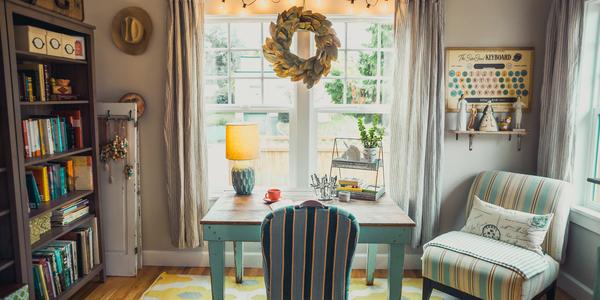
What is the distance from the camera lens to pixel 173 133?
3223mm

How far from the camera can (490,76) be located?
3205mm

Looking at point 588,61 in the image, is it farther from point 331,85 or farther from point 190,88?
point 190,88

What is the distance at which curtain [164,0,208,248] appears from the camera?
311 cm

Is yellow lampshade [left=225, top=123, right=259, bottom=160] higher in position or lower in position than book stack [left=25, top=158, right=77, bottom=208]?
higher

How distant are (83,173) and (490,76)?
308cm

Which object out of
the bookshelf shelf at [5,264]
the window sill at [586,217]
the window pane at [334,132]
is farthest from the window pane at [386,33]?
the bookshelf shelf at [5,264]

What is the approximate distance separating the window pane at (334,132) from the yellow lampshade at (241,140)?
72 cm

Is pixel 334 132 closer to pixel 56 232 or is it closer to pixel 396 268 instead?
pixel 396 268

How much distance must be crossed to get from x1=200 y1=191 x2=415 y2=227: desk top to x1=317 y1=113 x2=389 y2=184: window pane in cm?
51

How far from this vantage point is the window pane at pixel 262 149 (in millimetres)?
3439

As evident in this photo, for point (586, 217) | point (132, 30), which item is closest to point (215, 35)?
point (132, 30)

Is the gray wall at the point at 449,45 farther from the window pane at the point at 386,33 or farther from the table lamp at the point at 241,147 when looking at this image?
the table lamp at the point at 241,147

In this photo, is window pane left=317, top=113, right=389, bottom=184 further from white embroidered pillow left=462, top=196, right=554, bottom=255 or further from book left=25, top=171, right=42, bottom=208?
book left=25, top=171, right=42, bottom=208

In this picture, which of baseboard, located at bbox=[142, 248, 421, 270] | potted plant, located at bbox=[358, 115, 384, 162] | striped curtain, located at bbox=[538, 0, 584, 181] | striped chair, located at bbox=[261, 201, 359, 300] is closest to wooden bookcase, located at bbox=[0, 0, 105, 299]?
baseboard, located at bbox=[142, 248, 421, 270]
